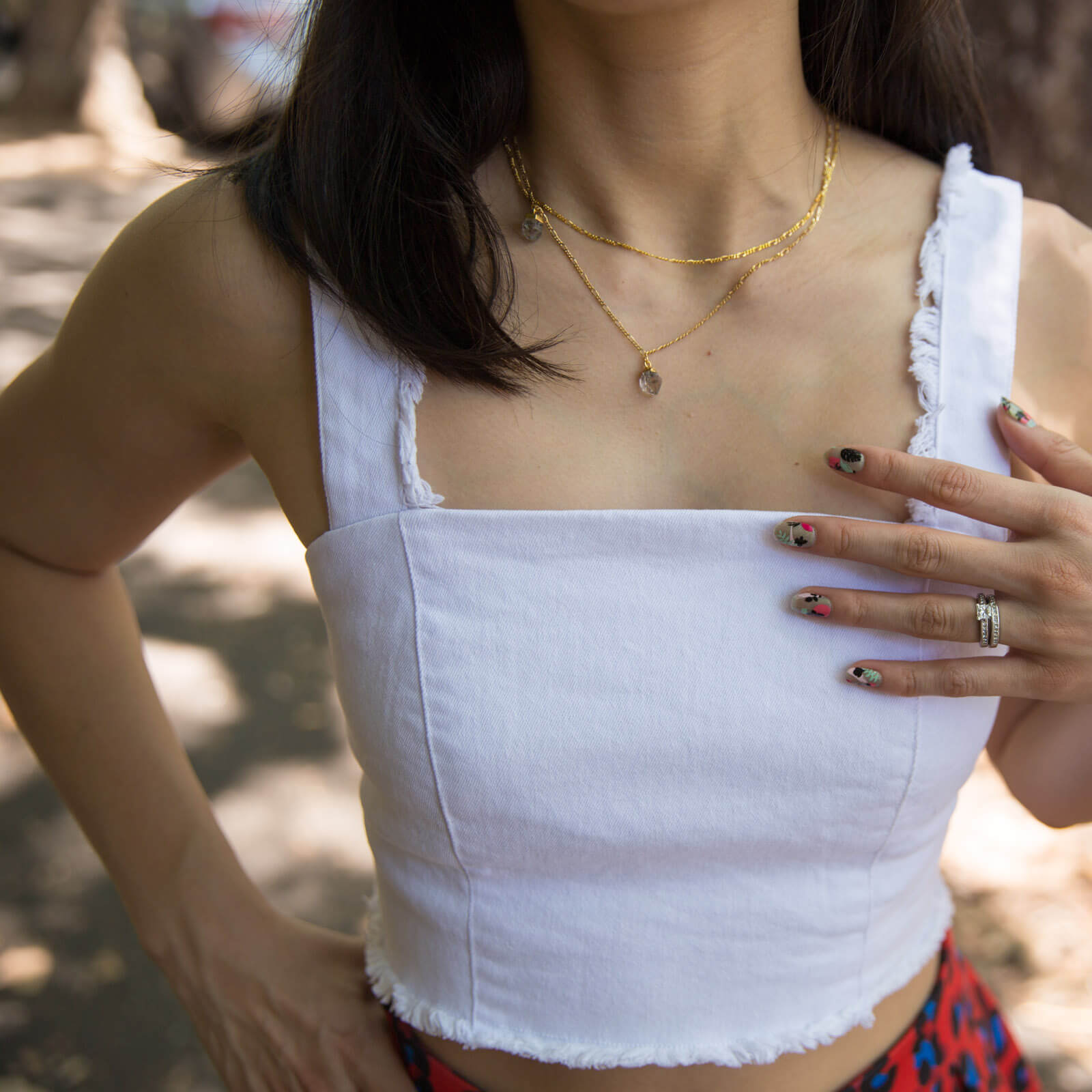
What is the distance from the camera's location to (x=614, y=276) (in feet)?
3.63

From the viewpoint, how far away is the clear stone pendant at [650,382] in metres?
1.05

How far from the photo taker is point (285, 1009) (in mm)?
1236

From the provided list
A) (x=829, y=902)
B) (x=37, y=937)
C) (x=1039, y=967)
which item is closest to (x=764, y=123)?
(x=829, y=902)

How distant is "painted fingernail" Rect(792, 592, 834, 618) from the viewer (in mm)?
929

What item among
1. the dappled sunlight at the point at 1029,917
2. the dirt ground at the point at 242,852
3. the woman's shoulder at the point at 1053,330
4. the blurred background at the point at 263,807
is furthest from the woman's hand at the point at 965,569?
the dirt ground at the point at 242,852

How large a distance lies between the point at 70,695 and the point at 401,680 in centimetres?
54

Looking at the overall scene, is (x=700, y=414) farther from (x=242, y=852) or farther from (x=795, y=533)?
(x=242, y=852)

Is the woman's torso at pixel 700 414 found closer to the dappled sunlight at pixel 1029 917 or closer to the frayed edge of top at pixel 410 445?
the frayed edge of top at pixel 410 445

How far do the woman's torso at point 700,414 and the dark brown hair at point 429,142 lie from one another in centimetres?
5

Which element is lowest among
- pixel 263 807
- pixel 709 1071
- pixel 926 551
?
pixel 263 807

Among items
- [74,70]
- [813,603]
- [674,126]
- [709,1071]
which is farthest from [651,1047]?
[74,70]

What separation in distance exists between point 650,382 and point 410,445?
25 cm

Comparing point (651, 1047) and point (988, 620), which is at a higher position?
point (988, 620)

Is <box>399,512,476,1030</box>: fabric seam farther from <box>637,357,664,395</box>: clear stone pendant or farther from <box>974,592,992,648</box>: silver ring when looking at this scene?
<box>974,592,992,648</box>: silver ring
